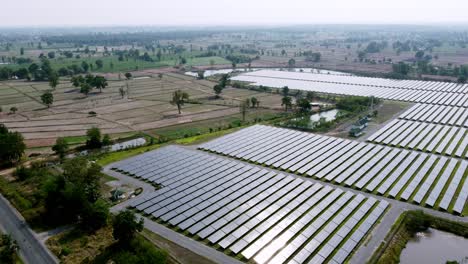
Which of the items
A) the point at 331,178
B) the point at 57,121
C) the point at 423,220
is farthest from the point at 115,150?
the point at 423,220

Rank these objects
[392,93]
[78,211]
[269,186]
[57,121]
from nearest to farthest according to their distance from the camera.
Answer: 1. [78,211]
2. [269,186]
3. [57,121]
4. [392,93]

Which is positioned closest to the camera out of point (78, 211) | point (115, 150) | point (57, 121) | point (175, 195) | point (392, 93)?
point (78, 211)

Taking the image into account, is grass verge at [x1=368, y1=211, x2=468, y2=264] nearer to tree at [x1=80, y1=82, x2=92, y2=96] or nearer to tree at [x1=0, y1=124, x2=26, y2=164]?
tree at [x1=0, y1=124, x2=26, y2=164]

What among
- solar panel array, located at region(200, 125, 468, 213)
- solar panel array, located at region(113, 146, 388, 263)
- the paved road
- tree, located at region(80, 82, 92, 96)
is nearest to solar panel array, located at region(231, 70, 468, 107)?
solar panel array, located at region(200, 125, 468, 213)

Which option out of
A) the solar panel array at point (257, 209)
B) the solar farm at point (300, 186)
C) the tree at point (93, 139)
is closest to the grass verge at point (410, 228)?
the solar farm at point (300, 186)

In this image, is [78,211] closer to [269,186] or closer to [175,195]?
[175,195]

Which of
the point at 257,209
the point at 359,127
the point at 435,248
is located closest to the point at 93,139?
the point at 257,209
